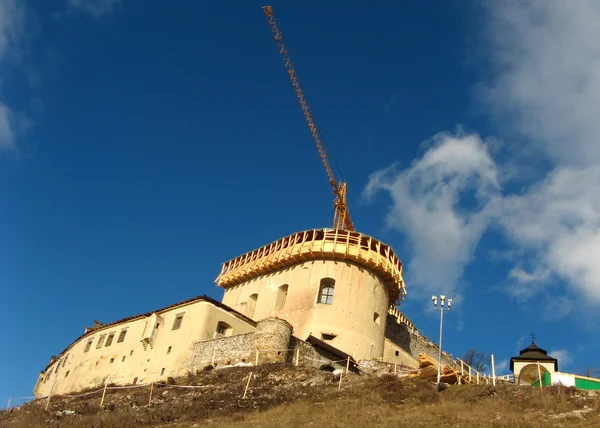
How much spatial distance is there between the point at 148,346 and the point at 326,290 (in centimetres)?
1478

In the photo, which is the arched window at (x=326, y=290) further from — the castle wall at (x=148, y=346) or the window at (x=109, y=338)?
the window at (x=109, y=338)

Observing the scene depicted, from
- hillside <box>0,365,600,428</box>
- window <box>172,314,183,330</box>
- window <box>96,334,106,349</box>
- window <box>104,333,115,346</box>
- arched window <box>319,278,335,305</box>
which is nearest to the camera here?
hillside <box>0,365,600,428</box>

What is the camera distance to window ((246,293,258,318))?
54.1 metres

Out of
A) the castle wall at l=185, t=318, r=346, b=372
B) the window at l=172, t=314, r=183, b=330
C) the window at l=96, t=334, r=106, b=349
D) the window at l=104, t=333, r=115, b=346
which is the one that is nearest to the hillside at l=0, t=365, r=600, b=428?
the castle wall at l=185, t=318, r=346, b=372

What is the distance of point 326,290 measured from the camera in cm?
5038

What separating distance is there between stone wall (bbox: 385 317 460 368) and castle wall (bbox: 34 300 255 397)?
1556 centimetres

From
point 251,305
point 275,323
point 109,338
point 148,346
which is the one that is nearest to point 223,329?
point 148,346

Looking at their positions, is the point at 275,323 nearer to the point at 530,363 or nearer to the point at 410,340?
the point at 530,363

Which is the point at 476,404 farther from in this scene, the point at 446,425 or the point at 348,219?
the point at 348,219

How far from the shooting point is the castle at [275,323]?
4194 centimetres

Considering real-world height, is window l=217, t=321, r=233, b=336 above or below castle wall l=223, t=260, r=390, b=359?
below

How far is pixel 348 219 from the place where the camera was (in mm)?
77938

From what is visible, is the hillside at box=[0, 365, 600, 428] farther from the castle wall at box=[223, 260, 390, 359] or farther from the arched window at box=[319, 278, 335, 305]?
the arched window at box=[319, 278, 335, 305]

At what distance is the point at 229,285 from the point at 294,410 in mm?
31130
